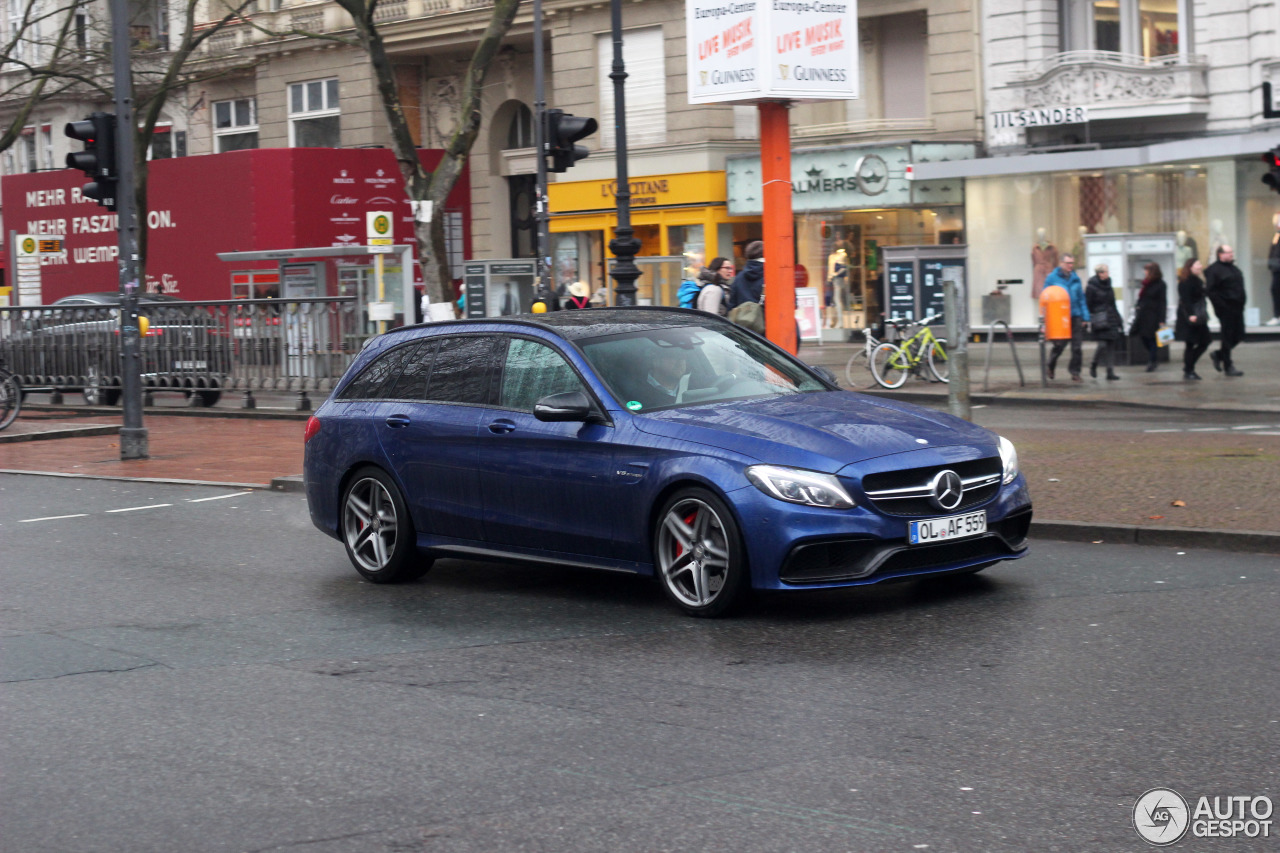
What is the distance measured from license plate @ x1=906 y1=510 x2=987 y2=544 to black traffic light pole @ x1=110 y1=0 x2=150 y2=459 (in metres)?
12.0


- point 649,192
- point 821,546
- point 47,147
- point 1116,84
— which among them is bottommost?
point 821,546

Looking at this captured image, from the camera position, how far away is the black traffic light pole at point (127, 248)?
17516 mm

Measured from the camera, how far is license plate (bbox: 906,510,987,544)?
7.75 metres

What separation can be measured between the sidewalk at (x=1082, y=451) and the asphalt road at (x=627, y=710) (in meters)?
0.74

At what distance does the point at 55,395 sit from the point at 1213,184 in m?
Result: 20.6

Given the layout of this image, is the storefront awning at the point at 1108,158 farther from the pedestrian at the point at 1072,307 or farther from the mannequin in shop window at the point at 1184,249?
the pedestrian at the point at 1072,307

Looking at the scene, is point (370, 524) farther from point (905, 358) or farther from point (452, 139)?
point (452, 139)

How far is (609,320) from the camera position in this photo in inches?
365

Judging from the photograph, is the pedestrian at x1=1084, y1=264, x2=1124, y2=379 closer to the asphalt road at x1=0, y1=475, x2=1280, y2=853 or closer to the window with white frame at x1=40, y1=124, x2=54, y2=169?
the asphalt road at x1=0, y1=475, x2=1280, y2=853

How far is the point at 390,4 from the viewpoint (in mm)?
40750

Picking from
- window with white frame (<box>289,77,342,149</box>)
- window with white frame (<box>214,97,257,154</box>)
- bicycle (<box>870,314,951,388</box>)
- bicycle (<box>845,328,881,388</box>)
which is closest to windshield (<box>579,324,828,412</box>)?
bicycle (<box>870,314,951,388</box>)

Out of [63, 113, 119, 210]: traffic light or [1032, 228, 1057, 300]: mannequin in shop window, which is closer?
[63, 113, 119, 210]: traffic light

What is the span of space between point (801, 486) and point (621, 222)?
38.3 ft

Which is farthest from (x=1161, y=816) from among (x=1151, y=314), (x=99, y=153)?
(x=1151, y=314)
